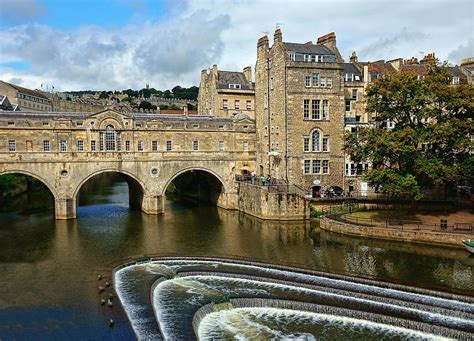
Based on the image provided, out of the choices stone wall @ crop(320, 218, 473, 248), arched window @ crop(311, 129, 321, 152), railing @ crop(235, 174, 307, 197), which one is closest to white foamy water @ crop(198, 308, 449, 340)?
stone wall @ crop(320, 218, 473, 248)

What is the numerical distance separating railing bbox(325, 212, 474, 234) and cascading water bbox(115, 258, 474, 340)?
11.7 meters

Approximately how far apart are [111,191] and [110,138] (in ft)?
79.7

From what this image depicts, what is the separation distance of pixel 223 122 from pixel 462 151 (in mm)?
23776

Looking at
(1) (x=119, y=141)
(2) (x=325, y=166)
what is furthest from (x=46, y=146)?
(2) (x=325, y=166)

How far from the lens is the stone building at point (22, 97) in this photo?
91.6 meters

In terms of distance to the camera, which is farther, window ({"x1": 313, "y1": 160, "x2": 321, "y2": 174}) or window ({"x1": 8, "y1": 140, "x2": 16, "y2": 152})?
window ({"x1": 313, "y1": 160, "x2": 321, "y2": 174})

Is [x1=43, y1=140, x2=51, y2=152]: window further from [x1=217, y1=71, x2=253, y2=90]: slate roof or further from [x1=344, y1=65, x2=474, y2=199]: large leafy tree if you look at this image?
[x1=344, y1=65, x2=474, y2=199]: large leafy tree

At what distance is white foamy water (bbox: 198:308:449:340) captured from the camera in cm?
1947

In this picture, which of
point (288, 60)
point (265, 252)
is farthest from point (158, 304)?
point (288, 60)

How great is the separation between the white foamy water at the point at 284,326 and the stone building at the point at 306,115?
86.5ft

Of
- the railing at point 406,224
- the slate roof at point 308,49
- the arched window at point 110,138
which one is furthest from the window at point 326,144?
the arched window at point 110,138

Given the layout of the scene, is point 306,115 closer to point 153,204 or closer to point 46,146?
point 153,204

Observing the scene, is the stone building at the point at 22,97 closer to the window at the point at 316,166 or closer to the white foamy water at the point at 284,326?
the window at the point at 316,166

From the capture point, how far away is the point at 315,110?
47500 mm
